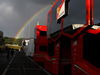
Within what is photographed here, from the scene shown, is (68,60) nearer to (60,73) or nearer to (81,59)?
(60,73)

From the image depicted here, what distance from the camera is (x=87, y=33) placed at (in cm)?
542

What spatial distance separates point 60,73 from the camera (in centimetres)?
927

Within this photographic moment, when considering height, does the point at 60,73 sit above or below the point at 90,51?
below

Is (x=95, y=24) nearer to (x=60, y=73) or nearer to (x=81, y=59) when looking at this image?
(x=81, y=59)

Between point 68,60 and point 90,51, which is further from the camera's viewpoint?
point 68,60

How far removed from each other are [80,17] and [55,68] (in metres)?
4.90

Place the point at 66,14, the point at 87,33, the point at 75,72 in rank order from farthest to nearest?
the point at 66,14 → the point at 75,72 → the point at 87,33

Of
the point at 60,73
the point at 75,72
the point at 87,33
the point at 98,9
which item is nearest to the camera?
the point at 98,9

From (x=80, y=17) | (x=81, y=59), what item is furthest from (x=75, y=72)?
(x=80, y=17)

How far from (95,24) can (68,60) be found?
5140 mm

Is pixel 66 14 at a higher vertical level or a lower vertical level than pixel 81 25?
→ higher

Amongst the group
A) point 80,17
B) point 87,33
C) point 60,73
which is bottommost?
point 60,73

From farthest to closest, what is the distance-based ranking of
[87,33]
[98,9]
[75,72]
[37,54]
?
[37,54]
[75,72]
[87,33]
[98,9]

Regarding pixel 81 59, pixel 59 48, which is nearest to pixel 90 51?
pixel 81 59
